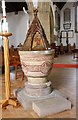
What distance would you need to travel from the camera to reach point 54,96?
314 centimetres

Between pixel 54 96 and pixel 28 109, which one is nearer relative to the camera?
pixel 28 109

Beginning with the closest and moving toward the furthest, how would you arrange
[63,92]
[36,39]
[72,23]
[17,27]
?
[36,39]
[63,92]
[17,27]
[72,23]

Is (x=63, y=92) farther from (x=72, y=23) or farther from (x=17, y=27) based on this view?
(x=72, y=23)

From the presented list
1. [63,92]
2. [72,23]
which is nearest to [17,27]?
[72,23]

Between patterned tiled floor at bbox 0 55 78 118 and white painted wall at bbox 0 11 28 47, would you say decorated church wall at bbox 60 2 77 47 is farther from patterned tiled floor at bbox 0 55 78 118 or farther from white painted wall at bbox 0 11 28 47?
patterned tiled floor at bbox 0 55 78 118

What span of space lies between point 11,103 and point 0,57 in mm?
2954

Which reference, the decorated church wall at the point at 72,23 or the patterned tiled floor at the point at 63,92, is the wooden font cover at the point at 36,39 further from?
the decorated church wall at the point at 72,23

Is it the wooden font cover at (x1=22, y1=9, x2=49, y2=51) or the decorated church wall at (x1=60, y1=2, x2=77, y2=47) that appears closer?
the wooden font cover at (x1=22, y1=9, x2=49, y2=51)

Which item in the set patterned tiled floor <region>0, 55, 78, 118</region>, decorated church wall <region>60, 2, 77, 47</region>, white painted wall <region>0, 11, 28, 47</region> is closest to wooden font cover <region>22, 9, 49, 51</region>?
patterned tiled floor <region>0, 55, 78, 118</region>

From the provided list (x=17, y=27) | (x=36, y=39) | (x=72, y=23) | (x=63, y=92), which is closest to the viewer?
(x=36, y=39)

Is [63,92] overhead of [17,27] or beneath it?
beneath

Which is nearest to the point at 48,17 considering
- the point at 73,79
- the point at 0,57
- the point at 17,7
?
the point at 17,7

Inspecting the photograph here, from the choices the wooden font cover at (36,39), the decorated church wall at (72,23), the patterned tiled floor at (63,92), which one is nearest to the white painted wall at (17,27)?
the decorated church wall at (72,23)

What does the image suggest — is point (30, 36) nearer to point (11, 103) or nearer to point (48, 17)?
point (11, 103)
